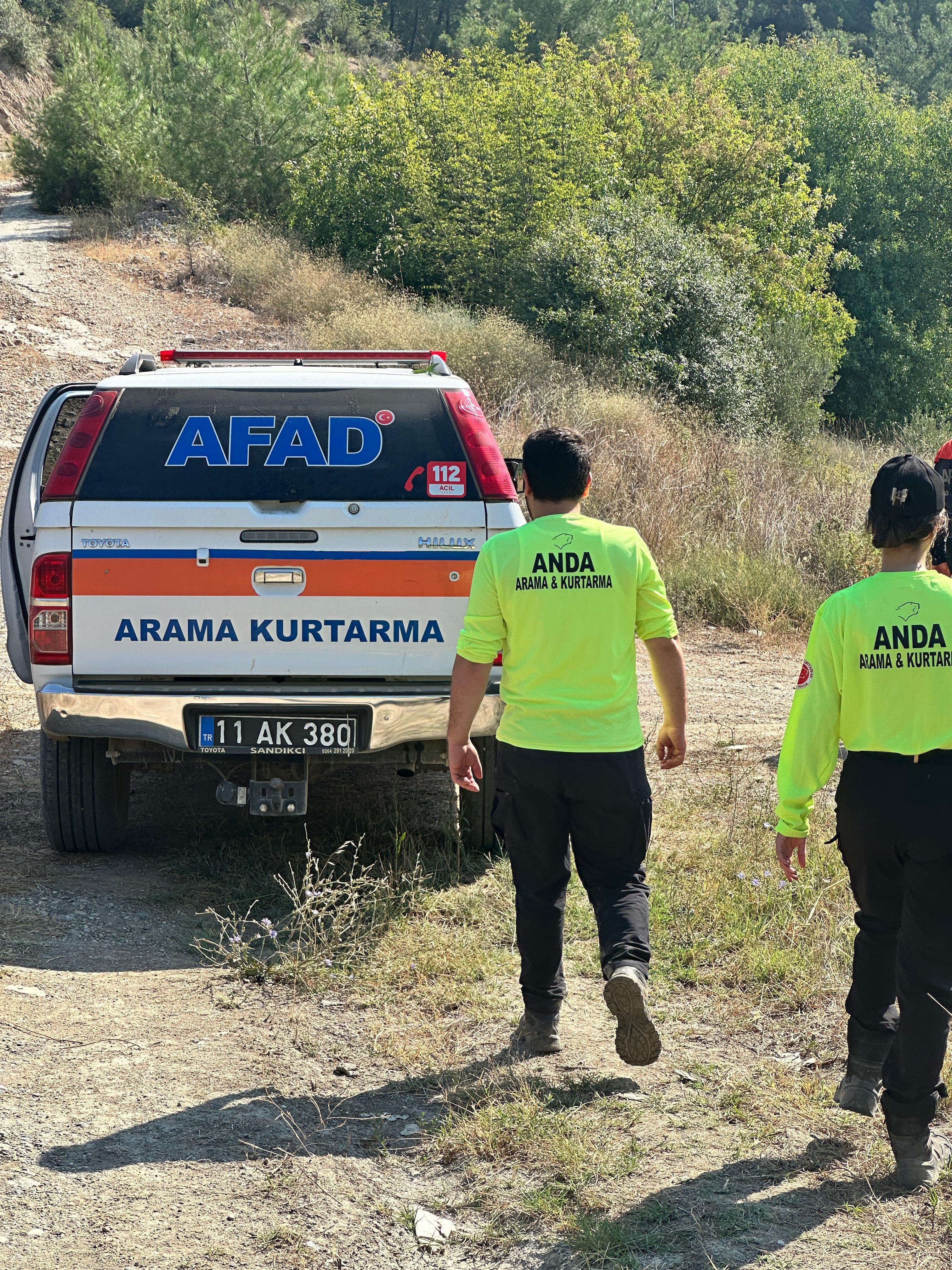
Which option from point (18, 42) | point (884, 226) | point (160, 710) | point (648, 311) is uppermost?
point (18, 42)

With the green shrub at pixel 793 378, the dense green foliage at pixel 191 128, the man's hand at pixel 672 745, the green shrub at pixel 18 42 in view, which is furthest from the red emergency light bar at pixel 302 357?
the green shrub at pixel 18 42

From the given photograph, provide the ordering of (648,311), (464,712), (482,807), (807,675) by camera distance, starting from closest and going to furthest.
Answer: (807,675) < (464,712) < (482,807) < (648,311)

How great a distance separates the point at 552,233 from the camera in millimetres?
21109

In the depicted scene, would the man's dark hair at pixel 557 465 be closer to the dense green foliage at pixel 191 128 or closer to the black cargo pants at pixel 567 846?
the black cargo pants at pixel 567 846

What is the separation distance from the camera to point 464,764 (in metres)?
3.64

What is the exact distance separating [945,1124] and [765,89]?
4111 cm

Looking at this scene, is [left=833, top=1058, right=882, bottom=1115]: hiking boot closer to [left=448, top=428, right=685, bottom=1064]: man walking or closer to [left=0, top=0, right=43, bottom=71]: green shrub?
[left=448, top=428, right=685, bottom=1064]: man walking

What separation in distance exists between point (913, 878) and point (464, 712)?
1278 millimetres

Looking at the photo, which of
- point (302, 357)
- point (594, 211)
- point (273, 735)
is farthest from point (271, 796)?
point (594, 211)

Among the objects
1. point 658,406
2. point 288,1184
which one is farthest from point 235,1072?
point 658,406

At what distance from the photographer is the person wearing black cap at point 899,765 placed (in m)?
2.91

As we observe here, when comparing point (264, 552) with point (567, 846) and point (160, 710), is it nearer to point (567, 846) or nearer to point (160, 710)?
point (160, 710)

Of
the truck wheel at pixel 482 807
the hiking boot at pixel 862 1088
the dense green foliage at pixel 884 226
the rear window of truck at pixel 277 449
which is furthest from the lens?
the dense green foliage at pixel 884 226

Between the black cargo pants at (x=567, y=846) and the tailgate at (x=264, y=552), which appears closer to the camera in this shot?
the black cargo pants at (x=567, y=846)
